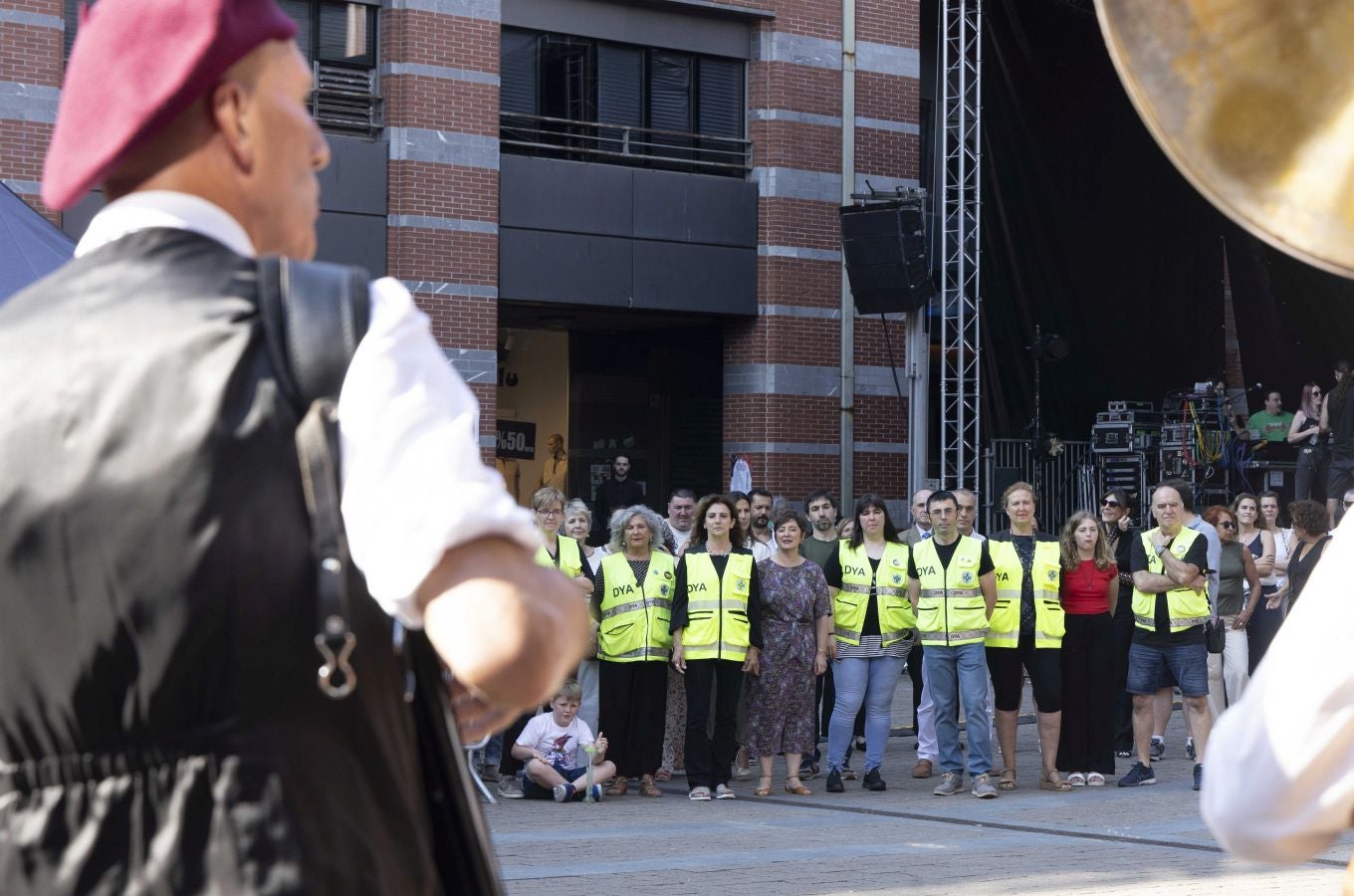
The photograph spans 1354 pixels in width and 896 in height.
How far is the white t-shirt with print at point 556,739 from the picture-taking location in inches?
480

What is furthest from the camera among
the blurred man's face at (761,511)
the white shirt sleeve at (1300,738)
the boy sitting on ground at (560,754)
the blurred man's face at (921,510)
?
the blurred man's face at (921,510)

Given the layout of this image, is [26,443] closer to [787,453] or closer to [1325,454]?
[787,453]

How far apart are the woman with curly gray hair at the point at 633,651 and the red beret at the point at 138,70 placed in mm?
10712

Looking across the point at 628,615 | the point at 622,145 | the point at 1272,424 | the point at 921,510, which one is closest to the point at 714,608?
the point at 628,615

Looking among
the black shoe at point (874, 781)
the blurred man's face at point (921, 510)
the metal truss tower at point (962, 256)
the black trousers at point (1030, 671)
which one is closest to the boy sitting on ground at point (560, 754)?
the black shoe at point (874, 781)

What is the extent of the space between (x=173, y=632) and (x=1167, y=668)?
1199cm

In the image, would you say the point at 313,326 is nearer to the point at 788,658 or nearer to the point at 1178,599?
the point at 788,658

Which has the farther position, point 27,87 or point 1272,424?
point 1272,424

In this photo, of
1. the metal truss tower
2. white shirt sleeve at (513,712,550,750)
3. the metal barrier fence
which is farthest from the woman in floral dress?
the metal barrier fence

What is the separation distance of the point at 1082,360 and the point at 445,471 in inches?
994

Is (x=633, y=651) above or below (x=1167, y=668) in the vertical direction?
above

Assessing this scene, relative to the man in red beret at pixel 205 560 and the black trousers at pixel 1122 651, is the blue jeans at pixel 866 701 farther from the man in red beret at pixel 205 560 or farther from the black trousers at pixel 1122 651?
the man in red beret at pixel 205 560

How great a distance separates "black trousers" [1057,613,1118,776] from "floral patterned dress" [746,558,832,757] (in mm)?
1845

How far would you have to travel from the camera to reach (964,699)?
12.6 m
